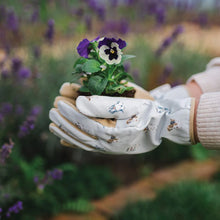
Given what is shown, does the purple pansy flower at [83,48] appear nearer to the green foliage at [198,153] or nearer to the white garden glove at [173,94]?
the white garden glove at [173,94]

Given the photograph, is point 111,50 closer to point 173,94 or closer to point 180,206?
point 173,94

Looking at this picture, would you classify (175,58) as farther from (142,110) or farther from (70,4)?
(142,110)

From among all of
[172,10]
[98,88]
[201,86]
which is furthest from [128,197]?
[172,10]

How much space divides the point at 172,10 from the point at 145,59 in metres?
4.69

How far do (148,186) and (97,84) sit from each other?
190 centimetres

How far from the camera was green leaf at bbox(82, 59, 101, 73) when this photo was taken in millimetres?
1230

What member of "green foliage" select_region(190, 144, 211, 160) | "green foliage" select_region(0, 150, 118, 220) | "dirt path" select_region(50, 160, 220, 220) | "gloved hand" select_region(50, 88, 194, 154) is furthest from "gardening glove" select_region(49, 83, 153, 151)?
"green foliage" select_region(190, 144, 211, 160)

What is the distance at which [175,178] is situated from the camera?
3.05 m

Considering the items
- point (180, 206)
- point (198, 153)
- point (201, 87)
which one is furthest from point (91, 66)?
point (198, 153)

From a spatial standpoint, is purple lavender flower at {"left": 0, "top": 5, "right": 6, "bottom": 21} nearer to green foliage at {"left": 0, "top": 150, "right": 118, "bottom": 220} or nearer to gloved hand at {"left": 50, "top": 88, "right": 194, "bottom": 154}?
green foliage at {"left": 0, "top": 150, "right": 118, "bottom": 220}

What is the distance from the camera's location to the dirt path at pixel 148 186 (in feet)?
8.13

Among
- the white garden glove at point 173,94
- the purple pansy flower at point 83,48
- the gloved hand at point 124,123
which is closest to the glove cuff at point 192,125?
the gloved hand at point 124,123

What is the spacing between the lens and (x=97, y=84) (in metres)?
1.26

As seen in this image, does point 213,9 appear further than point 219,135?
Yes
